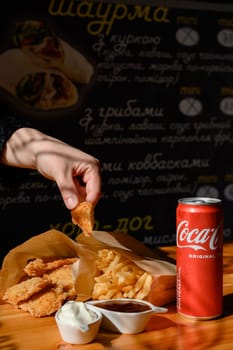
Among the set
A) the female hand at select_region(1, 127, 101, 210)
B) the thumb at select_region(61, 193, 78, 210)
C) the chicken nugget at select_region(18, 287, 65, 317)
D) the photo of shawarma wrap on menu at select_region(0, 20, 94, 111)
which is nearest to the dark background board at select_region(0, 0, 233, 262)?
the photo of shawarma wrap on menu at select_region(0, 20, 94, 111)

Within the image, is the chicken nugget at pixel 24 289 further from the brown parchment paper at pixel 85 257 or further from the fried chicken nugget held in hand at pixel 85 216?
the fried chicken nugget held in hand at pixel 85 216

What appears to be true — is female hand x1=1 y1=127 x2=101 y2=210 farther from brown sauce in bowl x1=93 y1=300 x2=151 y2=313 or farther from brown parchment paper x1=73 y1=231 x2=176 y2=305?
brown sauce in bowl x1=93 y1=300 x2=151 y2=313

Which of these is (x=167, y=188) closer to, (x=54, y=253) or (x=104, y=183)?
(x=104, y=183)

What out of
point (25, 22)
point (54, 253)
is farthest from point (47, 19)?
point (54, 253)

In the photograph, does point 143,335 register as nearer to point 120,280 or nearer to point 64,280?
point 120,280

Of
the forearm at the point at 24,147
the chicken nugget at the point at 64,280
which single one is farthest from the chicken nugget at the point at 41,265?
the forearm at the point at 24,147

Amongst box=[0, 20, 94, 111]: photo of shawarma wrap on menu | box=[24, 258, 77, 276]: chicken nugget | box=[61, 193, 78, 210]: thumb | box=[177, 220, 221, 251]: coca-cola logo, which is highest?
box=[0, 20, 94, 111]: photo of shawarma wrap on menu
